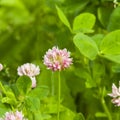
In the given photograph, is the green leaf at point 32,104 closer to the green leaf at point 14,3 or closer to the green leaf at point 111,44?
the green leaf at point 111,44

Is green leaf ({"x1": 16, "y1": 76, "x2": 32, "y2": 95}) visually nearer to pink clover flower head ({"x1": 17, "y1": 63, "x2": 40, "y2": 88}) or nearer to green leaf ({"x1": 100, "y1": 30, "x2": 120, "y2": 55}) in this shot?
pink clover flower head ({"x1": 17, "y1": 63, "x2": 40, "y2": 88})

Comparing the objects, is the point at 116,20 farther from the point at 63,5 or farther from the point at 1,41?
the point at 1,41

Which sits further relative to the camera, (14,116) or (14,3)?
(14,3)

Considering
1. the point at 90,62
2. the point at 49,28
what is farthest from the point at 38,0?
the point at 90,62

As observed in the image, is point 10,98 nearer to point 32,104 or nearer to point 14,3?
point 32,104

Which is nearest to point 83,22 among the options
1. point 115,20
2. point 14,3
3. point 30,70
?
point 115,20

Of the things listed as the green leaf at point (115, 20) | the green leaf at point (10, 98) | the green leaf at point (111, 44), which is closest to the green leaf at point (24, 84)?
the green leaf at point (10, 98)

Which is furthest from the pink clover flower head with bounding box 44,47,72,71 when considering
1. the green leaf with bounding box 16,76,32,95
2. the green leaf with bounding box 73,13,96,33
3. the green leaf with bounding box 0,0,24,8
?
the green leaf with bounding box 0,0,24,8
